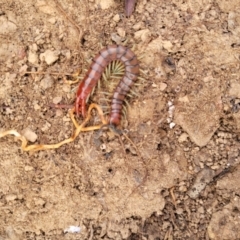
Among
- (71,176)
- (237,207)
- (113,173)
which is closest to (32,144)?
(71,176)

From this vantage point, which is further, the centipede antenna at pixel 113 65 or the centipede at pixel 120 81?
the centipede antenna at pixel 113 65

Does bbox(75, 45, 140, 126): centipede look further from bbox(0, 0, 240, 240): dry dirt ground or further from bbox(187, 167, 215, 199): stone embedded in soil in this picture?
bbox(187, 167, 215, 199): stone embedded in soil

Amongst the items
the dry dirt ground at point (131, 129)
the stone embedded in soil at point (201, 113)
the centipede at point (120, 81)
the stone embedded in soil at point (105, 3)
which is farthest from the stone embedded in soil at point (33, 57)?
the stone embedded in soil at point (201, 113)

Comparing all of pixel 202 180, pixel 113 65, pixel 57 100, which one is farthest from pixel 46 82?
pixel 202 180

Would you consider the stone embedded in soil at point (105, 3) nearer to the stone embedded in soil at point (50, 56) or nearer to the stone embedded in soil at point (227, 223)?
the stone embedded in soil at point (50, 56)

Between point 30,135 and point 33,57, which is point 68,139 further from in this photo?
point 33,57

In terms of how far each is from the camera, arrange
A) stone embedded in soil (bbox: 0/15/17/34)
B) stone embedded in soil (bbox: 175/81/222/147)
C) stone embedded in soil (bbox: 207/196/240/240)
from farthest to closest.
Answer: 1. stone embedded in soil (bbox: 0/15/17/34)
2. stone embedded in soil (bbox: 175/81/222/147)
3. stone embedded in soil (bbox: 207/196/240/240)

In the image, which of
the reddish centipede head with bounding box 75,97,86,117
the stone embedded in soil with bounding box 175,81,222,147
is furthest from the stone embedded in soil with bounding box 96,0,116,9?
the stone embedded in soil with bounding box 175,81,222,147

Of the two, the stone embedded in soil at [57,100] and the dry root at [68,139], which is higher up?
Answer: the stone embedded in soil at [57,100]
